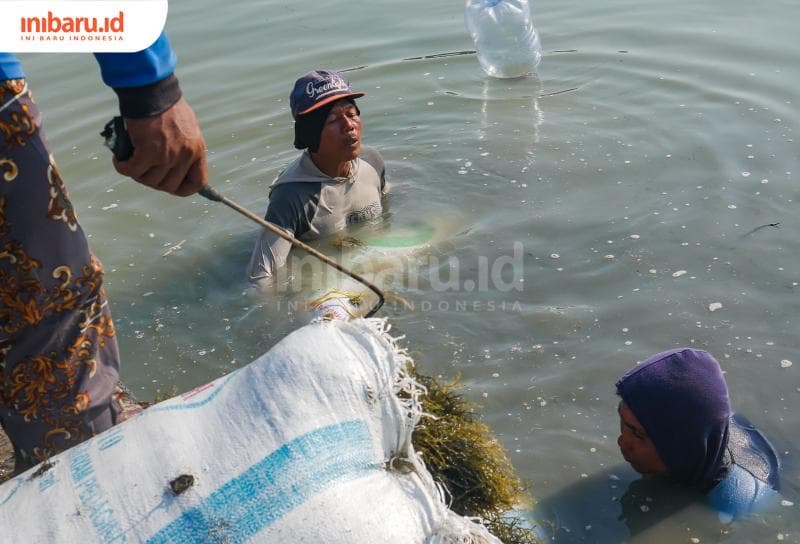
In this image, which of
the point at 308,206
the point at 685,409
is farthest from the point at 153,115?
the point at 308,206

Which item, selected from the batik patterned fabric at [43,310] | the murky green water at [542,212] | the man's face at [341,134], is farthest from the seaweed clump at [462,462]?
the man's face at [341,134]

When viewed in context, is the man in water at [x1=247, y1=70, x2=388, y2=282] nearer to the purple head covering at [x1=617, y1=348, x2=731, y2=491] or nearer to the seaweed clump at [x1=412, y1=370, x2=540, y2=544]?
the purple head covering at [x1=617, y1=348, x2=731, y2=491]

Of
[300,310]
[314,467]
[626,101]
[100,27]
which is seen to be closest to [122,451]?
[314,467]

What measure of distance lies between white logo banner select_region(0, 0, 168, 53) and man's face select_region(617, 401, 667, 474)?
2.14 m

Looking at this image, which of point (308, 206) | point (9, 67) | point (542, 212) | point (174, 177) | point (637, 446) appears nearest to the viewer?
point (9, 67)

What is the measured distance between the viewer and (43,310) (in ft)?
7.64

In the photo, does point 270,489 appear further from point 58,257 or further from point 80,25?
point 80,25

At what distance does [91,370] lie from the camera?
8.26 feet

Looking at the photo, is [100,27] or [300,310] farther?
[300,310]

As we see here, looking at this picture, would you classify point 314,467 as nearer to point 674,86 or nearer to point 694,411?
point 694,411

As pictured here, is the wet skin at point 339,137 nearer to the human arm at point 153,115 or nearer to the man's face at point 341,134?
the man's face at point 341,134

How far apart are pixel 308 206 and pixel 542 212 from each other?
148cm

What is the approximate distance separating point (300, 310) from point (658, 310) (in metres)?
1.88

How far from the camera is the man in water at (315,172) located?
486 cm
